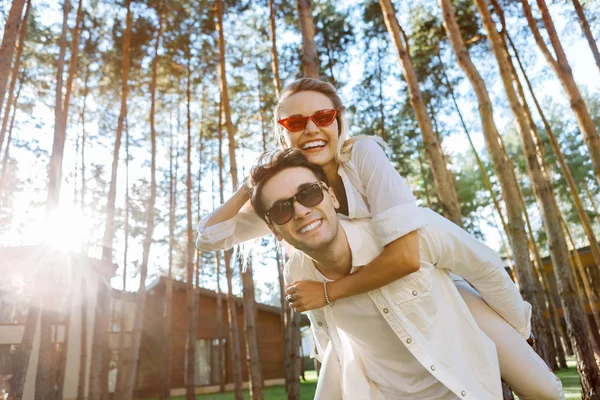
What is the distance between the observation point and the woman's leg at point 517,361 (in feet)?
6.11

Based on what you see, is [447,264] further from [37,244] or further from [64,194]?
[64,194]

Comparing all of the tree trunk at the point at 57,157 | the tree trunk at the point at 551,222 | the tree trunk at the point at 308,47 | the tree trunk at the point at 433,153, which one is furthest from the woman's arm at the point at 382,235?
the tree trunk at the point at 57,157

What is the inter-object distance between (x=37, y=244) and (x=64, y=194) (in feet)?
8.47

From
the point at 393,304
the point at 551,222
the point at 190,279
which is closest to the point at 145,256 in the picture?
the point at 190,279

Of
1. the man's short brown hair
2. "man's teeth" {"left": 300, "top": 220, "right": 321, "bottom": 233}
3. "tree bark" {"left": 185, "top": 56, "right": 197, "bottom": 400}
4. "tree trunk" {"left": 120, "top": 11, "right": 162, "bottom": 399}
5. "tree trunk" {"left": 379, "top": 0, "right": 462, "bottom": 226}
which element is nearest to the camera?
"man's teeth" {"left": 300, "top": 220, "right": 321, "bottom": 233}

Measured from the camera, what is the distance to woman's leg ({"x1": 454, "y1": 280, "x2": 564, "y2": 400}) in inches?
73.3

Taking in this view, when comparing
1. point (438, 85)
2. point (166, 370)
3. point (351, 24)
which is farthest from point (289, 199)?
point (166, 370)

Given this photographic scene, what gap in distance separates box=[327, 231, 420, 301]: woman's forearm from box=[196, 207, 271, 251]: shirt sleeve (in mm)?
666

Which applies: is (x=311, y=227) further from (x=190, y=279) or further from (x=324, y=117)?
(x=190, y=279)

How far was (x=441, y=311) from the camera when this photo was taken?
1.83 m

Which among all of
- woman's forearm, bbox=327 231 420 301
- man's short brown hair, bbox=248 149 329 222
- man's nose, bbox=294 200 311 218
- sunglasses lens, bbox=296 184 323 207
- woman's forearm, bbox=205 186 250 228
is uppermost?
man's short brown hair, bbox=248 149 329 222

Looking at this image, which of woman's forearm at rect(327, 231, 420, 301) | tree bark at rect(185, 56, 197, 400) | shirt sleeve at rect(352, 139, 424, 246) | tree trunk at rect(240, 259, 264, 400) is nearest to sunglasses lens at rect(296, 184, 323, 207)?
shirt sleeve at rect(352, 139, 424, 246)

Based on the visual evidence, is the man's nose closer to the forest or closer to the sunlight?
the forest

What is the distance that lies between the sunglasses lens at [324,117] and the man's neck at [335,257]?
20.7 inches
